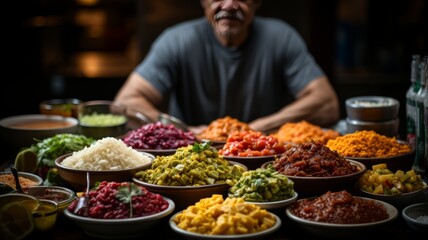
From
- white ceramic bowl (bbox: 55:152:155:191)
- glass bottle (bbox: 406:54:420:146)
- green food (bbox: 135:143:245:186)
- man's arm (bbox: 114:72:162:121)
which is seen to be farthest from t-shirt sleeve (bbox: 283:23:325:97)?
white ceramic bowl (bbox: 55:152:155:191)

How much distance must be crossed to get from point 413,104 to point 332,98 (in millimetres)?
1297

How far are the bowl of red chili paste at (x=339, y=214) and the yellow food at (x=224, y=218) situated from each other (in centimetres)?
14

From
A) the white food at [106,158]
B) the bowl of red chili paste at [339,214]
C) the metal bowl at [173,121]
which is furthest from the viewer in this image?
the metal bowl at [173,121]

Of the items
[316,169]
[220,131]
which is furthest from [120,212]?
[220,131]

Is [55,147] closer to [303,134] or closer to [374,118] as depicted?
[303,134]

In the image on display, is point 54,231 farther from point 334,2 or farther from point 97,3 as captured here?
point 97,3

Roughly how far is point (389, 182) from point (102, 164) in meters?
1.24

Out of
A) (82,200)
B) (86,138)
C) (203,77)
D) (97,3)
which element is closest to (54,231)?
(82,200)

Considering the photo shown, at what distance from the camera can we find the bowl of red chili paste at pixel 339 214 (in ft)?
8.24

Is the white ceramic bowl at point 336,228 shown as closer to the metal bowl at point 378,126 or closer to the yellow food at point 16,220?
the yellow food at point 16,220

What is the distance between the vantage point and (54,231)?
269 cm

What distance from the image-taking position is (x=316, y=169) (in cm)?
291

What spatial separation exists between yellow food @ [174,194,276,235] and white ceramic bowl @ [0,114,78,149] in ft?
4.82

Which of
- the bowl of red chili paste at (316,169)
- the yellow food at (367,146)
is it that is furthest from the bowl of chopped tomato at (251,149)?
the yellow food at (367,146)
